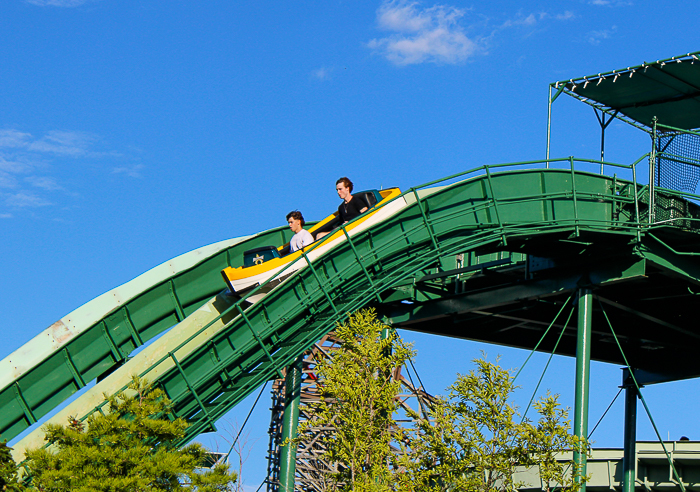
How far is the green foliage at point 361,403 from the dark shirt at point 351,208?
231 centimetres

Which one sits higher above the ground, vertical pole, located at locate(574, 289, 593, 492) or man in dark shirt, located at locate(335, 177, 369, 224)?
man in dark shirt, located at locate(335, 177, 369, 224)

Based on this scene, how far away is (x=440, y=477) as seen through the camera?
15.9 meters

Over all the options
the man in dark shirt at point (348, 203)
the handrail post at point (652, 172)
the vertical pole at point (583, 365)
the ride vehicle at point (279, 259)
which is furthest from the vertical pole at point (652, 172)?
the man in dark shirt at point (348, 203)

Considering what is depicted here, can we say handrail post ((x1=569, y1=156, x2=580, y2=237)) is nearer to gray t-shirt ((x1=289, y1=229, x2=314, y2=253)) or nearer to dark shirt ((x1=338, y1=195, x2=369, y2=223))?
dark shirt ((x1=338, y1=195, x2=369, y2=223))

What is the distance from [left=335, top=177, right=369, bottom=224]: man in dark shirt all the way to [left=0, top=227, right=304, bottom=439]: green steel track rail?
3.43 metres

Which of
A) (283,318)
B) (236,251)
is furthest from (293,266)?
(236,251)

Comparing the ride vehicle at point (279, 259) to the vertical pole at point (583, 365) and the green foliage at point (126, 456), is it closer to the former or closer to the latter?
the green foliage at point (126, 456)

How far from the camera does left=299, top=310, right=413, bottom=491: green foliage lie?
1611 cm

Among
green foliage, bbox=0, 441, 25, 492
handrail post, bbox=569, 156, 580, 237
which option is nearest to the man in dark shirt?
handrail post, bbox=569, 156, 580, 237

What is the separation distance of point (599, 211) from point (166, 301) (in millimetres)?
9583

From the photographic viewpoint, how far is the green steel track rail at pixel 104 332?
16.9 m

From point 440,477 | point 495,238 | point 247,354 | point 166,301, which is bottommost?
point 440,477

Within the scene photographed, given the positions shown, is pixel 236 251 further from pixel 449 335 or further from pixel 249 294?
pixel 449 335

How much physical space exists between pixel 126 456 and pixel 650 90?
1523cm
